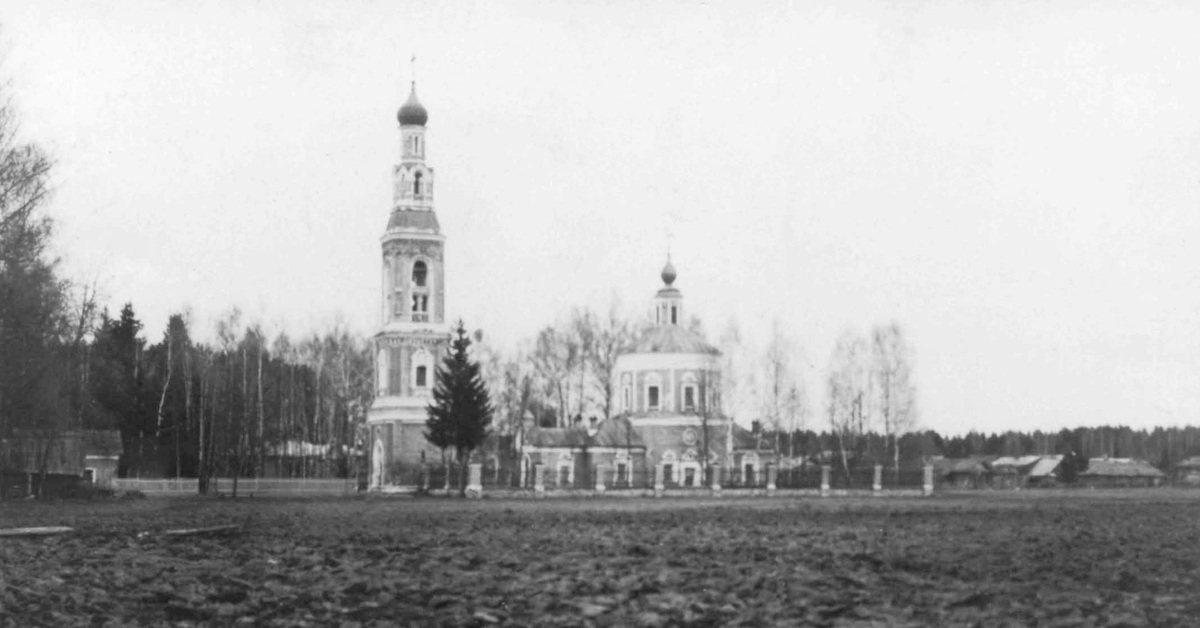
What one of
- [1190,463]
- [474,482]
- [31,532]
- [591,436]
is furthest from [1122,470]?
[31,532]

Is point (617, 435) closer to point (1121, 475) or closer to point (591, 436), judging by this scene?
point (591, 436)

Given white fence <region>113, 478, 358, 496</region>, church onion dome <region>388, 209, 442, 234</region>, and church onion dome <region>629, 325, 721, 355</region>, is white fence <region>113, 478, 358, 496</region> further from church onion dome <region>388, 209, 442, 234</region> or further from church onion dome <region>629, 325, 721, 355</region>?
church onion dome <region>629, 325, 721, 355</region>

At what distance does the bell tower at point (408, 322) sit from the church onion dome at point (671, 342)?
34.8ft

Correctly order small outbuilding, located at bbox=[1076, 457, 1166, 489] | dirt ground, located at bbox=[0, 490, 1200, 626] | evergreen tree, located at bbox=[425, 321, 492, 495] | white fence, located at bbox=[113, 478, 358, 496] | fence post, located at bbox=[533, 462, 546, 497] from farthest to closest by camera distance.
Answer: small outbuilding, located at bbox=[1076, 457, 1166, 489], evergreen tree, located at bbox=[425, 321, 492, 495], fence post, located at bbox=[533, 462, 546, 497], white fence, located at bbox=[113, 478, 358, 496], dirt ground, located at bbox=[0, 490, 1200, 626]

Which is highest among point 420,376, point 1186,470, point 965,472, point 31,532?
point 420,376

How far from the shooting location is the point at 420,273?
7481 centimetres

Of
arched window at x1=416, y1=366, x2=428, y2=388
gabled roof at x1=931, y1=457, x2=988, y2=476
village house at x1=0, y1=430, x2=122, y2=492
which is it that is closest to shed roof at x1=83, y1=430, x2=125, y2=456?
village house at x1=0, y1=430, x2=122, y2=492

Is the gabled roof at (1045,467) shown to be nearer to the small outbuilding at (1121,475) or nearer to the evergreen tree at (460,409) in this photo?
the small outbuilding at (1121,475)

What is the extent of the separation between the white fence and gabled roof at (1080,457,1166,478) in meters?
58.9

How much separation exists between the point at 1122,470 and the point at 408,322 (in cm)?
5345

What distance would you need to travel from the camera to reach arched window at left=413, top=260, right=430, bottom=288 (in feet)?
245

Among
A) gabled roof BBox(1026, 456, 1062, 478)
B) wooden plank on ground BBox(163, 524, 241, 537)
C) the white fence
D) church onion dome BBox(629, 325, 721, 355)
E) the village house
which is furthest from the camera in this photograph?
gabled roof BBox(1026, 456, 1062, 478)

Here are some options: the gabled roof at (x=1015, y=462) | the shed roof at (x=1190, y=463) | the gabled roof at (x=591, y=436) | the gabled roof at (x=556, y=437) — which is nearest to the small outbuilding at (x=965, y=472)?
the gabled roof at (x=1015, y=462)

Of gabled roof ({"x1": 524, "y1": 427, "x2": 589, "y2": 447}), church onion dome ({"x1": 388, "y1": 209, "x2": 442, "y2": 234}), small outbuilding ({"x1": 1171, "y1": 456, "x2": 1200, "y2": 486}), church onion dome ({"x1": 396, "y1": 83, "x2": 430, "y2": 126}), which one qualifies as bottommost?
small outbuilding ({"x1": 1171, "y1": 456, "x2": 1200, "y2": 486})
